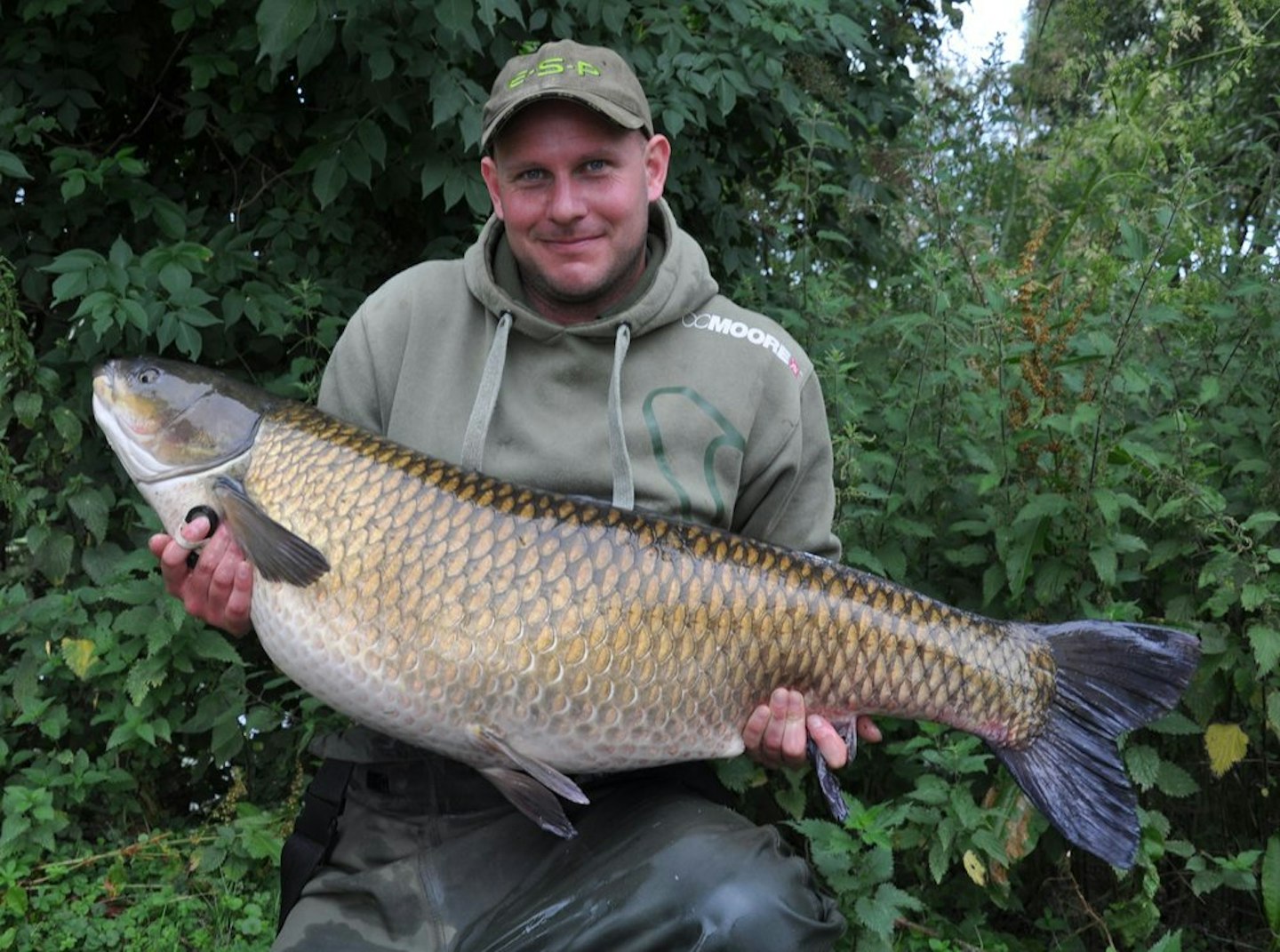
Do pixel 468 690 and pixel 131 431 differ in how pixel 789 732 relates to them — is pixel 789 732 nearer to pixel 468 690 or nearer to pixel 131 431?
pixel 468 690

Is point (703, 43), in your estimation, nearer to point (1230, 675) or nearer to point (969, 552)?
point (969, 552)

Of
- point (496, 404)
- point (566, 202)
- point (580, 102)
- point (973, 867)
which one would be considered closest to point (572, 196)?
point (566, 202)

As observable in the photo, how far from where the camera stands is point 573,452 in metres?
2.33

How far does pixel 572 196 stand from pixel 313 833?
1.12m

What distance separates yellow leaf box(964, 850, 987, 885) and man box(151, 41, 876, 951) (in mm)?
529

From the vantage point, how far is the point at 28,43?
3316 mm

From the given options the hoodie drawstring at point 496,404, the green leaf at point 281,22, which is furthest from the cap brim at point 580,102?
the green leaf at point 281,22

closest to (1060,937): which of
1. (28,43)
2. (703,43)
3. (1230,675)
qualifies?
(1230,675)

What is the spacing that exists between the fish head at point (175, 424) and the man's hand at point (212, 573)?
0.13 ft

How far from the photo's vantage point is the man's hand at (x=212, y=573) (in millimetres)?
2066

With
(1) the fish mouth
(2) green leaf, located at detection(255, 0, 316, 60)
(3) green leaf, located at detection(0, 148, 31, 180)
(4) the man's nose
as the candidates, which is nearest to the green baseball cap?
(4) the man's nose

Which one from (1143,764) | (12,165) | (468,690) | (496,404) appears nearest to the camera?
(468,690)

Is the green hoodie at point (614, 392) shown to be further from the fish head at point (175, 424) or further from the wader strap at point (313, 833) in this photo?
the wader strap at point (313, 833)

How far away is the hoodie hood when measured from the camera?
238cm
